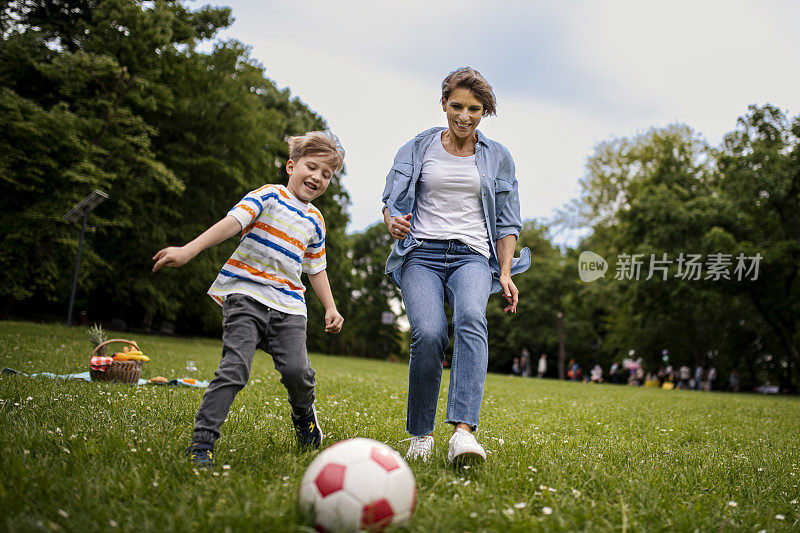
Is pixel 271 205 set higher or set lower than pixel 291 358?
higher

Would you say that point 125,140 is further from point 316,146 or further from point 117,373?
A: point 316,146

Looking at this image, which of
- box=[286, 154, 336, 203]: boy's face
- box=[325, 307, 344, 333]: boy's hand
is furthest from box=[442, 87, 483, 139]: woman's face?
box=[325, 307, 344, 333]: boy's hand

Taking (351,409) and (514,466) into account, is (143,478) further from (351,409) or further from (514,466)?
(351,409)

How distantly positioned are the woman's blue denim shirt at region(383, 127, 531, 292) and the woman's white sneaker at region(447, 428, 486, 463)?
118 centimetres

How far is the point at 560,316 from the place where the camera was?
145 feet

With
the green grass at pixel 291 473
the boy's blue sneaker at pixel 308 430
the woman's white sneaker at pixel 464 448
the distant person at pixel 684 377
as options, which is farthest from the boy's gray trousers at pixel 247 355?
the distant person at pixel 684 377

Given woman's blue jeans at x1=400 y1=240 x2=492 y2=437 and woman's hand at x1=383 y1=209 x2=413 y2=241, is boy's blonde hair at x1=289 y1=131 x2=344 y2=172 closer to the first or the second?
woman's hand at x1=383 y1=209 x2=413 y2=241

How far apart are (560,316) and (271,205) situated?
42.8 m

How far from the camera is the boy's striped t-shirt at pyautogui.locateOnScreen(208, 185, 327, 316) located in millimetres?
3480

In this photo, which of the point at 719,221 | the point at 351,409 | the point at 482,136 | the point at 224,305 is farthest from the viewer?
the point at 719,221

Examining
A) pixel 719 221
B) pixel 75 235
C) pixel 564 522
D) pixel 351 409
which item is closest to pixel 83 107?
pixel 75 235

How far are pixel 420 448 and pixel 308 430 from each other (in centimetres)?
76

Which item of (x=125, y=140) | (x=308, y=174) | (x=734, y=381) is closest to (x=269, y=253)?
(x=308, y=174)

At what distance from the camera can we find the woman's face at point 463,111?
158 inches
